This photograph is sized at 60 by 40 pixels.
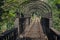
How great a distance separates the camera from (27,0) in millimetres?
19688

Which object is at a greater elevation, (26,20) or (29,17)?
(29,17)

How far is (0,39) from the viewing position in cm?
790

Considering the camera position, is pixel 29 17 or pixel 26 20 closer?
pixel 26 20

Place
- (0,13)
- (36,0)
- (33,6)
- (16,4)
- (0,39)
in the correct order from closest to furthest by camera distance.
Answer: (0,39) → (0,13) → (16,4) → (36,0) → (33,6)

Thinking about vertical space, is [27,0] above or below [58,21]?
above

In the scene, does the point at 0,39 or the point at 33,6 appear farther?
the point at 33,6

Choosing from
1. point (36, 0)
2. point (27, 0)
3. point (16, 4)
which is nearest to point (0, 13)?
point (16, 4)

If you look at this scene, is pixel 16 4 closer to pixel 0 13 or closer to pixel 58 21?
pixel 58 21

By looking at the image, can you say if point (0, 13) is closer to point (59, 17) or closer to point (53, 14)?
point (59, 17)

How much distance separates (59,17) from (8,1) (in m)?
4.50

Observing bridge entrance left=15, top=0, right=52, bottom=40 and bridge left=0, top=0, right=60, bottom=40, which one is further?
bridge entrance left=15, top=0, right=52, bottom=40

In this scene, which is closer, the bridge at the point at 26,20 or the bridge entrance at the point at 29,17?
the bridge at the point at 26,20

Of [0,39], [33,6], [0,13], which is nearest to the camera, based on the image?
[0,39]

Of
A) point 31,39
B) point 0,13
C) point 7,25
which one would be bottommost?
point 31,39
